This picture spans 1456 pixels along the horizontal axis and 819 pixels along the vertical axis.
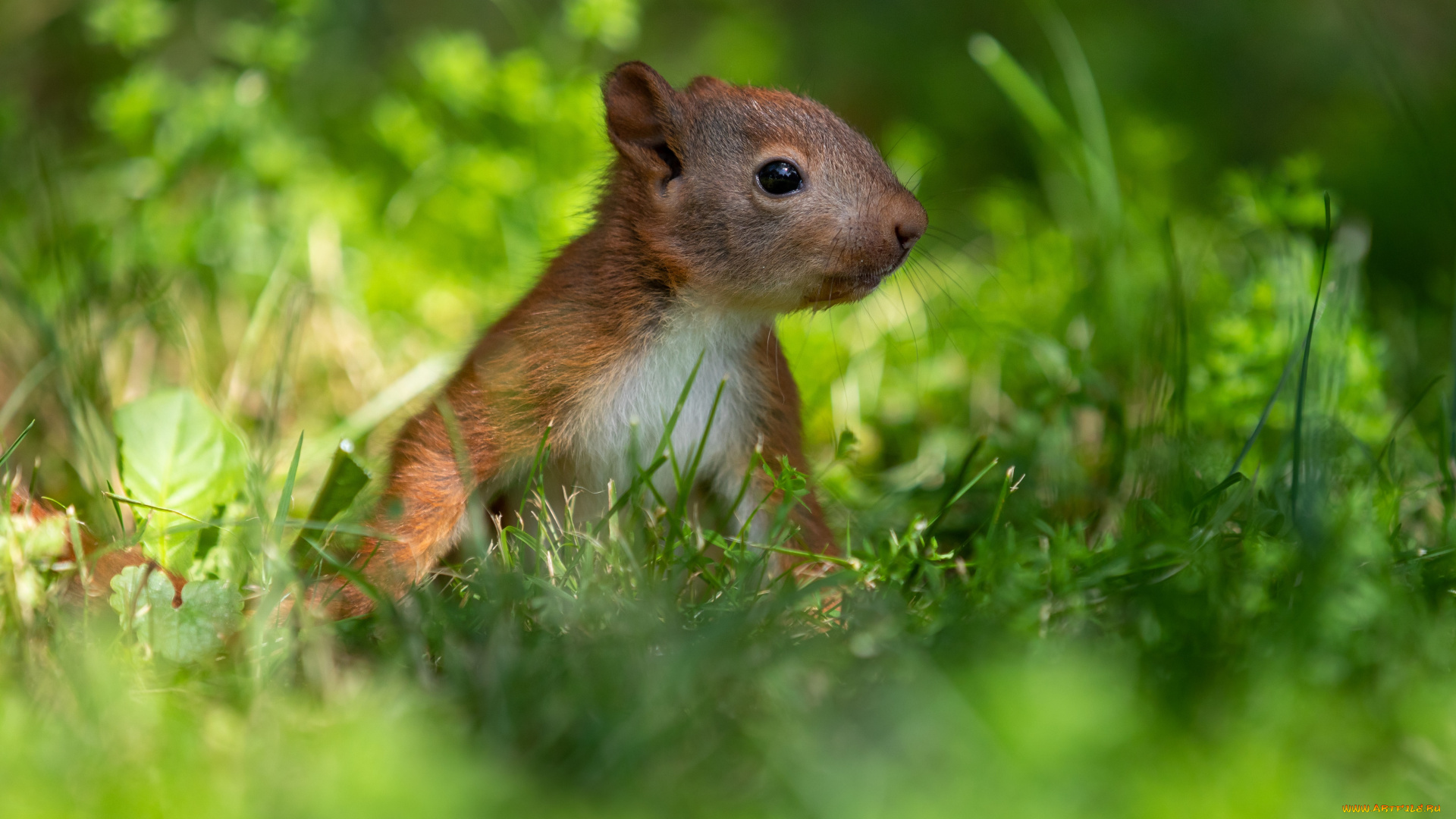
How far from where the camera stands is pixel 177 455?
3020mm

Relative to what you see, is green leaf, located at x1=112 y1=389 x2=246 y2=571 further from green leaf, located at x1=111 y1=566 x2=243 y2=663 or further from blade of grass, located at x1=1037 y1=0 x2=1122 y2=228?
blade of grass, located at x1=1037 y1=0 x2=1122 y2=228

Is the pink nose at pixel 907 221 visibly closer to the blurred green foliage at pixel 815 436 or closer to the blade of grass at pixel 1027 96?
the blurred green foliage at pixel 815 436

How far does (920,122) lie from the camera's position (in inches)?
286

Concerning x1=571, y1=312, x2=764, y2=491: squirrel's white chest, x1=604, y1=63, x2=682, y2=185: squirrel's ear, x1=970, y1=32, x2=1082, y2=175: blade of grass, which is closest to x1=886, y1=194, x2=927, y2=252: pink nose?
x1=571, y1=312, x2=764, y2=491: squirrel's white chest

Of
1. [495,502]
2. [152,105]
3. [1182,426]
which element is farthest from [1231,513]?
[152,105]

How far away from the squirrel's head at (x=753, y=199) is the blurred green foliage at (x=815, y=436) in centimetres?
53

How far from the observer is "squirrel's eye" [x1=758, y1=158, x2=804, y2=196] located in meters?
2.99

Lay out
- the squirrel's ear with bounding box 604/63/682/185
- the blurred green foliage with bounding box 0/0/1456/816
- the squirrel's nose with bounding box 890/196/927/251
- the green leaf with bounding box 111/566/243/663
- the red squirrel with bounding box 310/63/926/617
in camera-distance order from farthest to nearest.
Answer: the squirrel's ear with bounding box 604/63/682/185 → the squirrel's nose with bounding box 890/196/927/251 → the red squirrel with bounding box 310/63/926/617 → the green leaf with bounding box 111/566/243/663 → the blurred green foliage with bounding box 0/0/1456/816

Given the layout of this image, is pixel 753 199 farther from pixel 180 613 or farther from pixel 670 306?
pixel 180 613

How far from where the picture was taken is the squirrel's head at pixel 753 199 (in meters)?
2.94

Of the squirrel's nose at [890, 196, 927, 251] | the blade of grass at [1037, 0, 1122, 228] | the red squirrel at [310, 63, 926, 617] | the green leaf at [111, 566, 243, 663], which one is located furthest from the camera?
the blade of grass at [1037, 0, 1122, 228]

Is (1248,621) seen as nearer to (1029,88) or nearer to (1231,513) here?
(1231,513)

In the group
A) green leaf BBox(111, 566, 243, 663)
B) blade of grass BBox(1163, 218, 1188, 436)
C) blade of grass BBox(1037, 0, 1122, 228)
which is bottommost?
green leaf BBox(111, 566, 243, 663)

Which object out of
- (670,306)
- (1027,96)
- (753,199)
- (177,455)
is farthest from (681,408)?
(1027,96)
